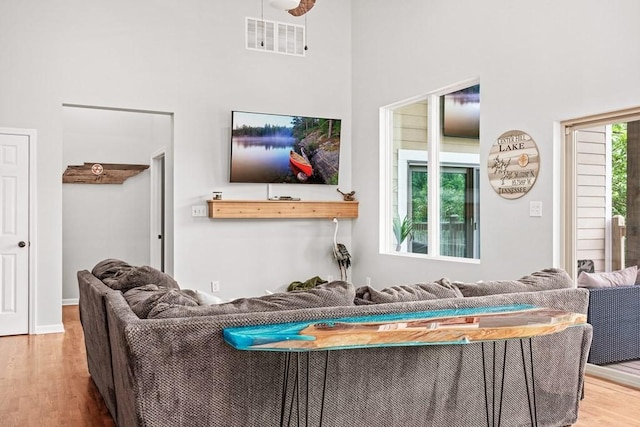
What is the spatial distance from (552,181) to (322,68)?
3.49m

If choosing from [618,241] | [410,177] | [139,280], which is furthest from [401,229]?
[139,280]

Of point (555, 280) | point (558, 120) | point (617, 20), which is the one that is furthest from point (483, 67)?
point (555, 280)

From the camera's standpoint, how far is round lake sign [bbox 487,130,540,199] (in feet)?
15.4

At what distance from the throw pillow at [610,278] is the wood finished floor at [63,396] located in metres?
0.66

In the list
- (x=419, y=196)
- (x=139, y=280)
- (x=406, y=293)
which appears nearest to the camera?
(x=406, y=293)

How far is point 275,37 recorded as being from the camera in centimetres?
685

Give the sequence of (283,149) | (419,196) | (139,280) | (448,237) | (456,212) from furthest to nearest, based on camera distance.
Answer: (283,149) < (419,196) < (448,237) < (456,212) < (139,280)

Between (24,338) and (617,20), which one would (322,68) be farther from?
(24,338)

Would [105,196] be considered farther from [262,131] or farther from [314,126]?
[314,126]

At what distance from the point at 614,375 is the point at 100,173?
246 inches

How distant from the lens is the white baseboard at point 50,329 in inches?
226

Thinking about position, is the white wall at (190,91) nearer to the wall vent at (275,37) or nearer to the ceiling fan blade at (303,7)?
the wall vent at (275,37)

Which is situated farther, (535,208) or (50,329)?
(50,329)

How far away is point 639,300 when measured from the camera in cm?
394
